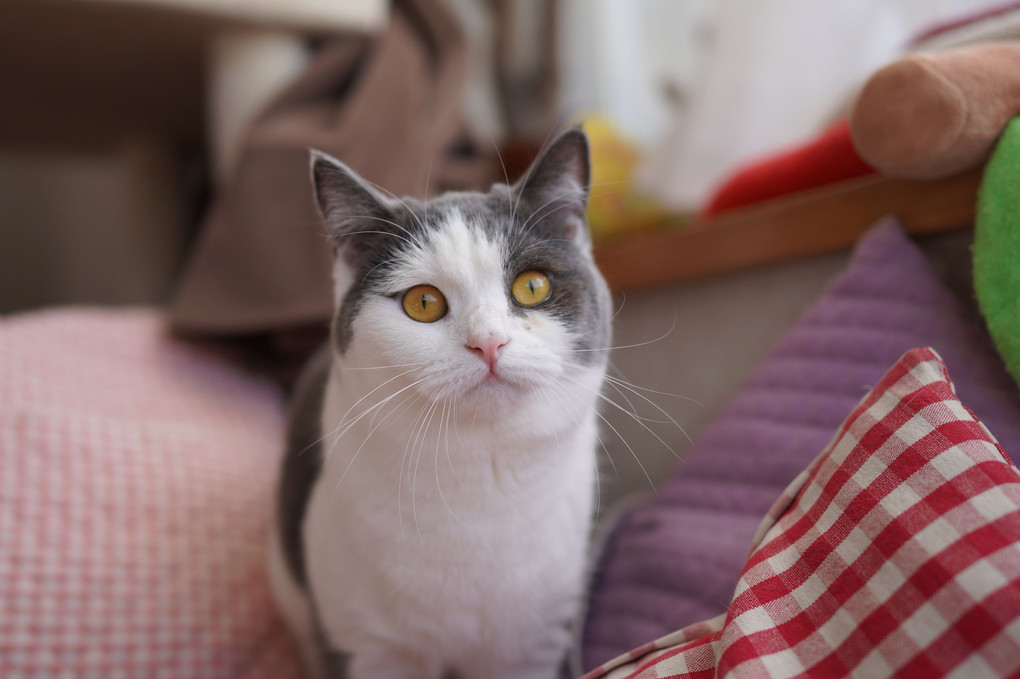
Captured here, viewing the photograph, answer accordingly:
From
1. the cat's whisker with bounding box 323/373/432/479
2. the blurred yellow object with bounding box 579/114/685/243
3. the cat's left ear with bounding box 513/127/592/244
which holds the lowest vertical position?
the cat's whisker with bounding box 323/373/432/479

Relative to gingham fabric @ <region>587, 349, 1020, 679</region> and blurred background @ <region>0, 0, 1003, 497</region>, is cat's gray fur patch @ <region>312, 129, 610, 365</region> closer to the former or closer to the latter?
gingham fabric @ <region>587, 349, 1020, 679</region>

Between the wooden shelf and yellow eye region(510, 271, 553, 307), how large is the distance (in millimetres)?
513

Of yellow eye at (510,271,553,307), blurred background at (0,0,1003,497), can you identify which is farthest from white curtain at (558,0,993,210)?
yellow eye at (510,271,553,307)

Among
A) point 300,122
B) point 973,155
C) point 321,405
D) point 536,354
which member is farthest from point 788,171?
point 300,122

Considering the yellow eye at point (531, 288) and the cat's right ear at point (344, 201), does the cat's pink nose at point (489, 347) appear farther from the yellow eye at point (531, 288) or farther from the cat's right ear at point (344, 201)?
the cat's right ear at point (344, 201)

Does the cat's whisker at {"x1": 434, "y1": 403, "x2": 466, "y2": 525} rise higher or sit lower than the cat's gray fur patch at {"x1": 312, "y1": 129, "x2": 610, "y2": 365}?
lower

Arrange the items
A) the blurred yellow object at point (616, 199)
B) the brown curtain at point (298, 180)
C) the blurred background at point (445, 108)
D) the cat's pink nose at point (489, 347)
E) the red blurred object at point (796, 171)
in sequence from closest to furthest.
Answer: the cat's pink nose at point (489, 347)
the red blurred object at point (796, 171)
the blurred background at point (445, 108)
the brown curtain at point (298, 180)
the blurred yellow object at point (616, 199)

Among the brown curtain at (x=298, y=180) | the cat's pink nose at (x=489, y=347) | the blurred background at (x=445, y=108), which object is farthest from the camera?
the brown curtain at (x=298, y=180)

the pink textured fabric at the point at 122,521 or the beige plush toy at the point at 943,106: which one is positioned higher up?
the beige plush toy at the point at 943,106

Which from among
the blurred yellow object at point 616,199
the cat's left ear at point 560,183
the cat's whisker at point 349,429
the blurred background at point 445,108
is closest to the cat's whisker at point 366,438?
the cat's whisker at point 349,429

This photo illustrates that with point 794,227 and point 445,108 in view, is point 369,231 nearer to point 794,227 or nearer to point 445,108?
point 794,227

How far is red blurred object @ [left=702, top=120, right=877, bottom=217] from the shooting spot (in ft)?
3.25

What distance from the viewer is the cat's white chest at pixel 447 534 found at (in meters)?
0.69

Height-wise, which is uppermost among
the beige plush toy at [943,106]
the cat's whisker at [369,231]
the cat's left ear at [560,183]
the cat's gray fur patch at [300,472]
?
the beige plush toy at [943,106]
